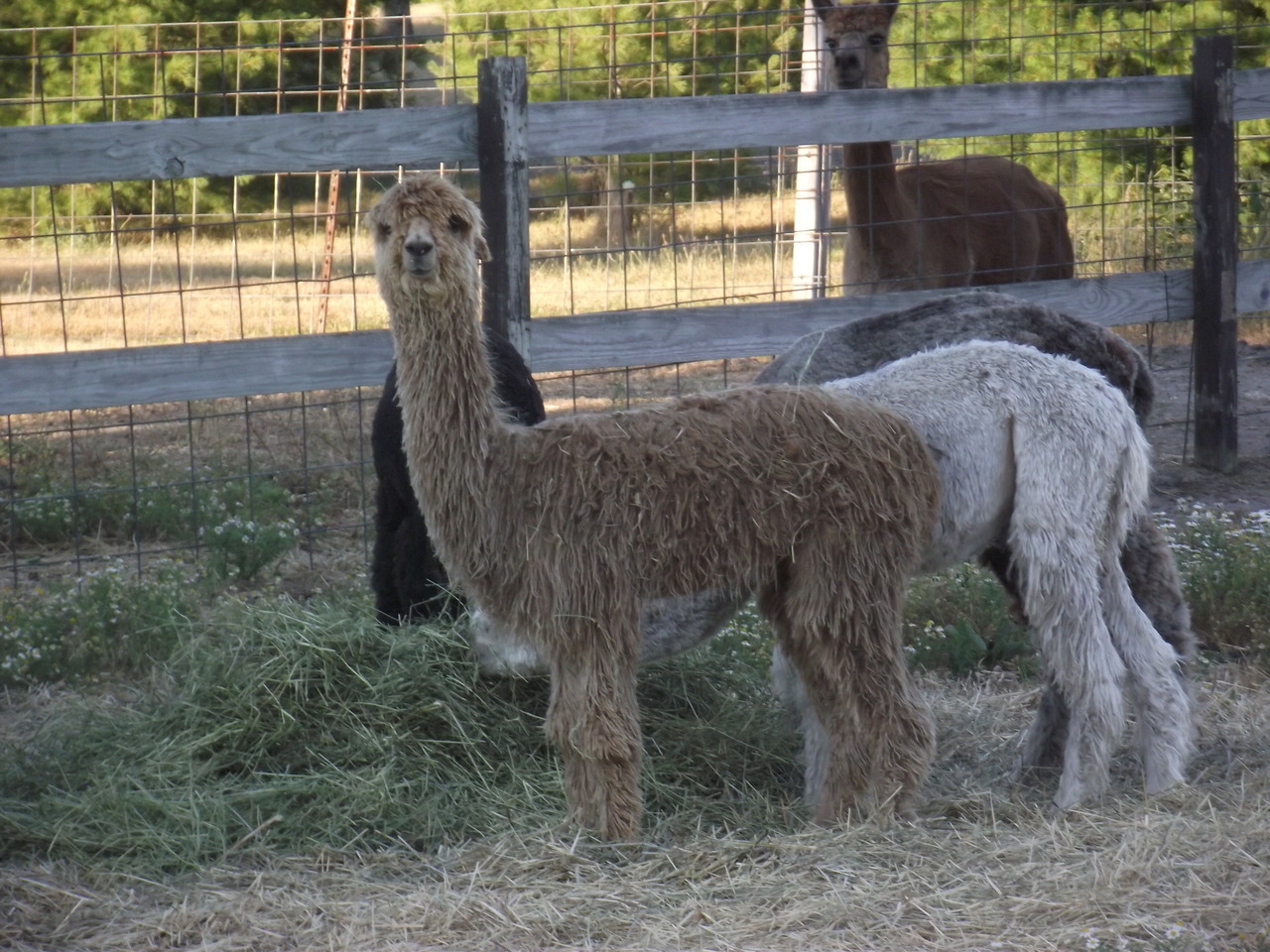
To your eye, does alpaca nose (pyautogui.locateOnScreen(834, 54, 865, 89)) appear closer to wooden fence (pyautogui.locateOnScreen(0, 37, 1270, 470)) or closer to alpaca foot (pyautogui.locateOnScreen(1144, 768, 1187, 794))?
wooden fence (pyautogui.locateOnScreen(0, 37, 1270, 470))

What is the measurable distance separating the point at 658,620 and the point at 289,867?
1.20 metres

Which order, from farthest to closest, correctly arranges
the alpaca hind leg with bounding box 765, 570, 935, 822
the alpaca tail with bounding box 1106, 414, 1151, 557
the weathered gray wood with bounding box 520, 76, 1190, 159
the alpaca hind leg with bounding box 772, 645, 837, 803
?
the weathered gray wood with bounding box 520, 76, 1190, 159
the alpaca tail with bounding box 1106, 414, 1151, 557
the alpaca hind leg with bounding box 772, 645, 837, 803
the alpaca hind leg with bounding box 765, 570, 935, 822

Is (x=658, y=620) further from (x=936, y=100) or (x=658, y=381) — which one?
(x=658, y=381)

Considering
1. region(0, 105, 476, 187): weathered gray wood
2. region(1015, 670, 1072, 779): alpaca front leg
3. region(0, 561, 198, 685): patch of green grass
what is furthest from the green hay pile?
region(0, 105, 476, 187): weathered gray wood

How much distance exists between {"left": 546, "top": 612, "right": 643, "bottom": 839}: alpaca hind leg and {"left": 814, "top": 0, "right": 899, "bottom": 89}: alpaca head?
16.2 ft

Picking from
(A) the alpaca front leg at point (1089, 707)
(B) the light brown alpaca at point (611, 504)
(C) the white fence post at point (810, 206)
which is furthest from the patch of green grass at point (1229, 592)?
(C) the white fence post at point (810, 206)

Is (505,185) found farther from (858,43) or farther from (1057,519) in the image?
(858,43)

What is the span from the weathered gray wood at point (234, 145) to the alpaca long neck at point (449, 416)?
7.37ft

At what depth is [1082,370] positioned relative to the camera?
408 centimetres

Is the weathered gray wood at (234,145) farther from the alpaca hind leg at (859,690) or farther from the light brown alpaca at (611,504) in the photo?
the alpaca hind leg at (859,690)

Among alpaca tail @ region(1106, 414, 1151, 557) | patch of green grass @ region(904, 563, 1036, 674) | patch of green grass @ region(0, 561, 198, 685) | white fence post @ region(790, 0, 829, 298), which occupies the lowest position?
patch of green grass @ region(904, 563, 1036, 674)

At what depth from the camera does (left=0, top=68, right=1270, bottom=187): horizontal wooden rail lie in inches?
211

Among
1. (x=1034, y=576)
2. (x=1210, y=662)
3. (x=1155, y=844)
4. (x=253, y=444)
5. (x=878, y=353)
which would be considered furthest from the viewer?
(x=253, y=444)

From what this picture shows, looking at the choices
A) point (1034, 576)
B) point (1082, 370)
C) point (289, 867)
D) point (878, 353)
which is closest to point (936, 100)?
point (878, 353)
